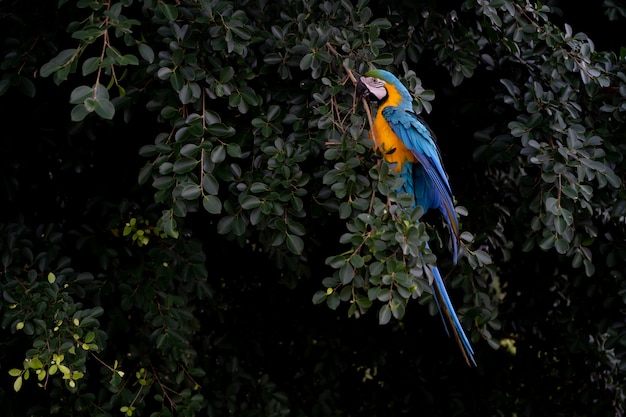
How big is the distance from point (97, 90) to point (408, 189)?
0.87m

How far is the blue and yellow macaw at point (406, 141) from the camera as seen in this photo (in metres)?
1.89

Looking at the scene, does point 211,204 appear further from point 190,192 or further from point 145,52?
point 145,52

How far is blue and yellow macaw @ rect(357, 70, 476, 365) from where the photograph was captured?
1.89 meters

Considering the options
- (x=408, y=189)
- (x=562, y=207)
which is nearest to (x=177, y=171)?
(x=408, y=189)

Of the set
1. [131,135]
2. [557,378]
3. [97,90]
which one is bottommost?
[557,378]

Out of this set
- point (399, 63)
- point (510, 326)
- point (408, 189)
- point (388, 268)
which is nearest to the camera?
point (388, 268)

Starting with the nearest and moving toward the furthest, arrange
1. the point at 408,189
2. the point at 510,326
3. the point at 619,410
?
the point at 408,189 → the point at 619,410 → the point at 510,326

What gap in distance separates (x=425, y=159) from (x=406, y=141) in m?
0.07

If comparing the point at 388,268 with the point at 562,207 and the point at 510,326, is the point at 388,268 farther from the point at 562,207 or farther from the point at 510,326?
the point at 510,326

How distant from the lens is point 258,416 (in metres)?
2.63

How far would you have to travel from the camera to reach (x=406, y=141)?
1.92 metres

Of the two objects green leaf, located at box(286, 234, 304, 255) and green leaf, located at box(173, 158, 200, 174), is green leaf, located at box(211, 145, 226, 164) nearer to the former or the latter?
green leaf, located at box(173, 158, 200, 174)

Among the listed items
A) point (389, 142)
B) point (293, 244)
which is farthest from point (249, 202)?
point (389, 142)

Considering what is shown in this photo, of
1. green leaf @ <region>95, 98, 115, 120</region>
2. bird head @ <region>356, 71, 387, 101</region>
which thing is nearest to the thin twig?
bird head @ <region>356, 71, 387, 101</region>
